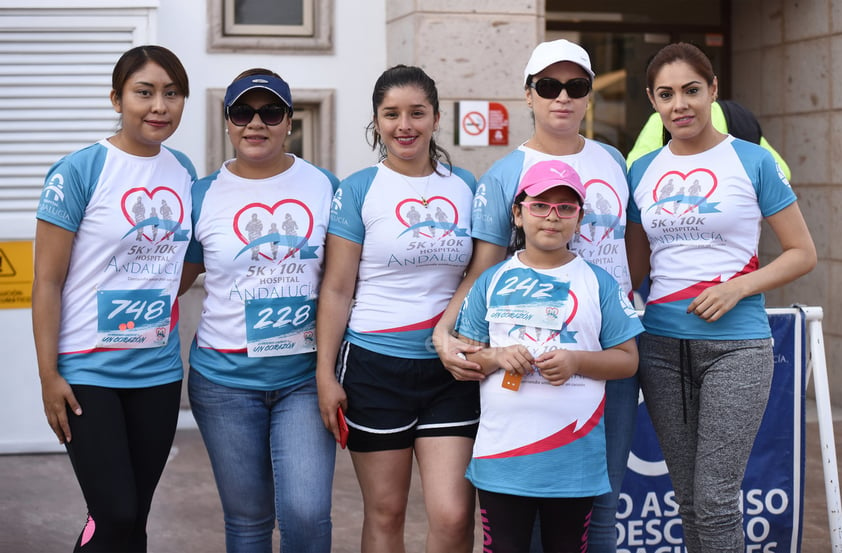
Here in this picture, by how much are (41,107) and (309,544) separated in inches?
155

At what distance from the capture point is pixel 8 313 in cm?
633

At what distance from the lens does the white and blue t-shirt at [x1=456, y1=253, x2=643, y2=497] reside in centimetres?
312

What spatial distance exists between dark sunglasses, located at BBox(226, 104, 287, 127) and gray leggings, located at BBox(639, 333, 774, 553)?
1412 mm

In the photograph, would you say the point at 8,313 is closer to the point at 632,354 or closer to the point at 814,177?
the point at 632,354

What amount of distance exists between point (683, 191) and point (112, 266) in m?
1.75

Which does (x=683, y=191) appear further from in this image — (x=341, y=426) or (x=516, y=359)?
(x=341, y=426)

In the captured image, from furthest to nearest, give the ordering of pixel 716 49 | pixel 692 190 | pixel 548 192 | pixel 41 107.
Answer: pixel 716 49 < pixel 41 107 < pixel 692 190 < pixel 548 192

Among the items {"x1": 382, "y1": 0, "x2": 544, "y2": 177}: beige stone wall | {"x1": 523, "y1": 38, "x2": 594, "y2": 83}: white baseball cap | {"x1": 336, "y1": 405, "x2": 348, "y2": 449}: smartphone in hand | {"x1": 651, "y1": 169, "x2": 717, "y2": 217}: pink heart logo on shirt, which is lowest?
{"x1": 336, "y1": 405, "x2": 348, "y2": 449}: smartphone in hand

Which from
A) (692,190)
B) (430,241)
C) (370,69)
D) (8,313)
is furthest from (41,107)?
(692,190)

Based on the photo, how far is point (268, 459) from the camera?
3420 millimetres

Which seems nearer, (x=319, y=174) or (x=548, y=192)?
(x=548, y=192)

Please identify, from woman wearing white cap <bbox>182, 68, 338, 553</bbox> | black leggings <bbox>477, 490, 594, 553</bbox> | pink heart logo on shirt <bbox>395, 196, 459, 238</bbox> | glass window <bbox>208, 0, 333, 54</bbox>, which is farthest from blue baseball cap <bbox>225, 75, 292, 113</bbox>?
glass window <bbox>208, 0, 333, 54</bbox>

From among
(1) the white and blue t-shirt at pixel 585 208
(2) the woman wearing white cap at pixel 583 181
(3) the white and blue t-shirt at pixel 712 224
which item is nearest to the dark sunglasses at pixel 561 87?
(2) the woman wearing white cap at pixel 583 181

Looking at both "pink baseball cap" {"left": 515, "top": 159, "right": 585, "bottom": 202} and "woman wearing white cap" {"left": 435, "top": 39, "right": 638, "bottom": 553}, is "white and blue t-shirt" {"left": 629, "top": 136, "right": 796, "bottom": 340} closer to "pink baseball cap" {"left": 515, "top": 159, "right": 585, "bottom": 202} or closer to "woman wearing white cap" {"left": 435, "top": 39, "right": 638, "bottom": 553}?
"woman wearing white cap" {"left": 435, "top": 39, "right": 638, "bottom": 553}
